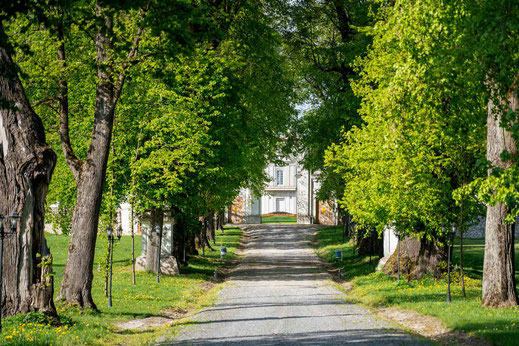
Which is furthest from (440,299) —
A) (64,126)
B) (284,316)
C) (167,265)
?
(167,265)

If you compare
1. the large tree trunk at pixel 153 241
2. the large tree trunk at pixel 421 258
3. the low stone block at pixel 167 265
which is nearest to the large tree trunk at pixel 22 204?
the large tree trunk at pixel 421 258

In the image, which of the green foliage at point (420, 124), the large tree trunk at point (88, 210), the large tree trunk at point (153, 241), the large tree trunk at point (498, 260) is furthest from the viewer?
the large tree trunk at point (153, 241)

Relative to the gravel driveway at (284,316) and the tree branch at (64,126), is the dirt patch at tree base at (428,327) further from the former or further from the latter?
the tree branch at (64,126)

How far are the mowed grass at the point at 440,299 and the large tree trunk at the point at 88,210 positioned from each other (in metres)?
8.37

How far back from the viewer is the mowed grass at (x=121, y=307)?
38.1 ft

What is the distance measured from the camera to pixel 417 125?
→ 55.8ft

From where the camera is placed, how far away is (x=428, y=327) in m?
14.4

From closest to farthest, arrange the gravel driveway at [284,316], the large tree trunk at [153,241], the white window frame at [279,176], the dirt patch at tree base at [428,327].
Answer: the dirt patch at tree base at [428,327]
the gravel driveway at [284,316]
the large tree trunk at [153,241]
the white window frame at [279,176]

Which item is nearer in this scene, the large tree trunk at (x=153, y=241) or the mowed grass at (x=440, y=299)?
the mowed grass at (x=440, y=299)

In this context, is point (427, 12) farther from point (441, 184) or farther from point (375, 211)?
point (375, 211)

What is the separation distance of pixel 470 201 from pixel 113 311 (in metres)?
10.6

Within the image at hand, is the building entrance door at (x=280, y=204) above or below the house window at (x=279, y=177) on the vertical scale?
below

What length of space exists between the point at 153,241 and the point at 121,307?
31.3 ft

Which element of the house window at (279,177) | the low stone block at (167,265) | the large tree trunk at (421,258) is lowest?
the low stone block at (167,265)
